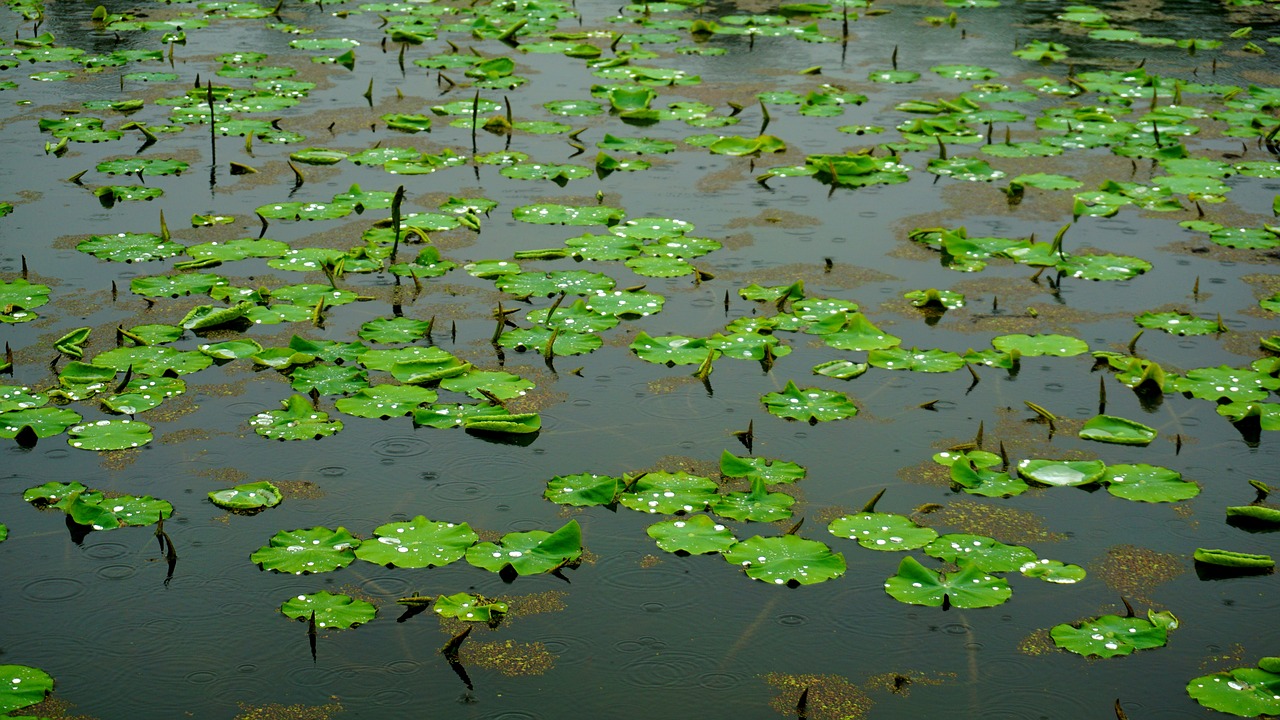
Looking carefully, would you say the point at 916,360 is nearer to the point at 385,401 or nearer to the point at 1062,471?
the point at 1062,471

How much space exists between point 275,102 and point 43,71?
2.10 metres

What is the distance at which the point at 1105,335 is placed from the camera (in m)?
5.18

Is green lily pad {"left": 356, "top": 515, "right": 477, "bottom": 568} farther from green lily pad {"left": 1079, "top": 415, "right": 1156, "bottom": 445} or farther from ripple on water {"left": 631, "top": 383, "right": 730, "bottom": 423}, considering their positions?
green lily pad {"left": 1079, "top": 415, "right": 1156, "bottom": 445}

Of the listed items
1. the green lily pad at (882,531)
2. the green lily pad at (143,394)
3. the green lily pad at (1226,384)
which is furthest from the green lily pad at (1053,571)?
the green lily pad at (143,394)

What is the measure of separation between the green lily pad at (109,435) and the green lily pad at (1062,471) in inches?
117

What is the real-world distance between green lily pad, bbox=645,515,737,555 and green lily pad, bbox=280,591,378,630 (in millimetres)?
880

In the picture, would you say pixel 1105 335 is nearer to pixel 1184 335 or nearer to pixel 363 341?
pixel 1184 335

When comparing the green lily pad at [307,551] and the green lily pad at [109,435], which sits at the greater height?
the green lily pad at [109,435]

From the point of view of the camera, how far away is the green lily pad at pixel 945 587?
11.4ft

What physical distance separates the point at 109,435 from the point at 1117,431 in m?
3.49

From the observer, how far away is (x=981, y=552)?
3693 millimetres

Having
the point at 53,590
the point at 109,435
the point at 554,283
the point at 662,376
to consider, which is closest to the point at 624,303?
the point at 554,283

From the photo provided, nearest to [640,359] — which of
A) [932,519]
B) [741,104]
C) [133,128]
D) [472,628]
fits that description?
[932,519]

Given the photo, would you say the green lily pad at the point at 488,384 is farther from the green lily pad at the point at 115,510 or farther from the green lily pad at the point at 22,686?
the green lily pad at the point at 22,686
